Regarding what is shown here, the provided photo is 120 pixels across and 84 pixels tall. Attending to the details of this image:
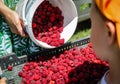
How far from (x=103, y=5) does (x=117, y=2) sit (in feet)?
0.15

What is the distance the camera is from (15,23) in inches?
78.1

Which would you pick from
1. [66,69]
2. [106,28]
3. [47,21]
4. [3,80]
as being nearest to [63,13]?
[47,21]

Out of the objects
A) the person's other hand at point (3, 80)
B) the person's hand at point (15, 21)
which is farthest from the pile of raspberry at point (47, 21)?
the person's other hand at point (3, 80)

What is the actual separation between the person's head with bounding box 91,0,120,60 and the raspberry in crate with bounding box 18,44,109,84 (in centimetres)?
76

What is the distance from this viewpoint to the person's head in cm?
113

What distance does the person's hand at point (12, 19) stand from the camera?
1975 millimetres

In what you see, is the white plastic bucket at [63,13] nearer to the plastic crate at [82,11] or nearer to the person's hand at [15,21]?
the person's hand at [15,21]

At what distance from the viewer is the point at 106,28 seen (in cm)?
121

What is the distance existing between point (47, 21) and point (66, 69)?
0.37 metres

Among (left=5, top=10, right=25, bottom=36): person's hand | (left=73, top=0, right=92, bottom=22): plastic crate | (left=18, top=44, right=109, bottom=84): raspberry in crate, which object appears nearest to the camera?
(left=5, top=10, right=25, bottom=36): person's hand

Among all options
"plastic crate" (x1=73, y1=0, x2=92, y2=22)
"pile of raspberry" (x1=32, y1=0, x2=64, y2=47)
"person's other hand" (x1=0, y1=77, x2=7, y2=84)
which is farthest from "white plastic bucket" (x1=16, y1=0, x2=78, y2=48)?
"plastic crate" (x1=73, y1=0, x2=92, y2=22)

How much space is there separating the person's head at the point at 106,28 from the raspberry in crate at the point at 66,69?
2.48 ft

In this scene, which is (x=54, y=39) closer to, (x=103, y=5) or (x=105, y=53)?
(x=105, y=53)

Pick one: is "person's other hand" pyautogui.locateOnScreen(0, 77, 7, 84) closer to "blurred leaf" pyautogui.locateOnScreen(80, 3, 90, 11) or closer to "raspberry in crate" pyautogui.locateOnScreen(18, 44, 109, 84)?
"raspberry in crate" pyautogui.locateOnScreen(18, 44, 109, 84)
